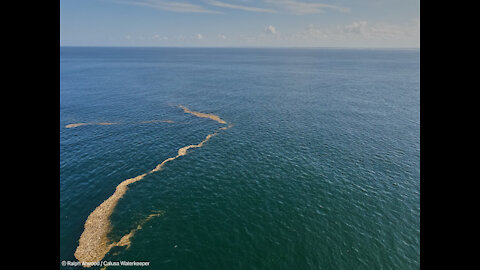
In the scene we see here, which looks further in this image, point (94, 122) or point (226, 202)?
point (94, 122)

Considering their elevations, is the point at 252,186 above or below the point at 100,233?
above

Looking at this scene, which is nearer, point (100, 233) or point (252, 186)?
point (100, 233)

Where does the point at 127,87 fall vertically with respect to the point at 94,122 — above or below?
above

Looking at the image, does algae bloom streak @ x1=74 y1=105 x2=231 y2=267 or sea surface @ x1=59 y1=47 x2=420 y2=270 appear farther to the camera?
sea surface @ x1=59 y1=47 x2=420 y2=270

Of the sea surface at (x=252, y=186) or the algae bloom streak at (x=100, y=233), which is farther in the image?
the sea surface at (x=252, y=186)
